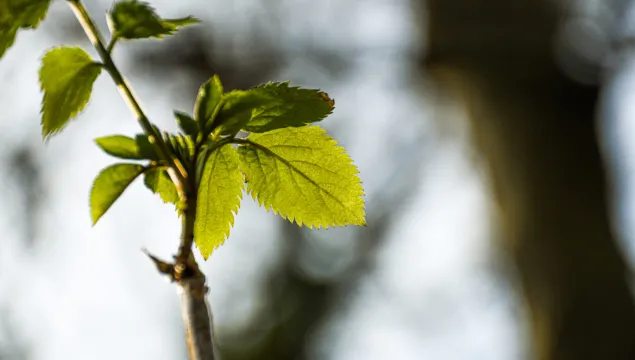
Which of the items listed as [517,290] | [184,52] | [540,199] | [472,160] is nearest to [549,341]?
[517,290]

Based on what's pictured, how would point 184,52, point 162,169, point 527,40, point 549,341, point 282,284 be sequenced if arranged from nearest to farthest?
point 162,169 < point 549,341 < point 527,40 < point 184,52 < point 282,284

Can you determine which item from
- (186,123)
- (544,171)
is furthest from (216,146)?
(544,171)

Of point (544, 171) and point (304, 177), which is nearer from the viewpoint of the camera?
point (304, 177)

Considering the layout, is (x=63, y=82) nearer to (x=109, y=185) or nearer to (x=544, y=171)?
(x=109, y=185)

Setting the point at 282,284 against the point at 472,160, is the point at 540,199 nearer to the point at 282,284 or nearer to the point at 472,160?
the point at 472,160

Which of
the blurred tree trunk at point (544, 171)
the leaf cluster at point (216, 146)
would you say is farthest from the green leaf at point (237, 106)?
the blurred tree trunk at point (544, 171)

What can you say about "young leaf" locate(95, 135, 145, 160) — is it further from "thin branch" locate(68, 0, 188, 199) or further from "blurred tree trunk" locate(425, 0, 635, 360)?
"blurred tree trunk" locate(425, 0, 635, 360)

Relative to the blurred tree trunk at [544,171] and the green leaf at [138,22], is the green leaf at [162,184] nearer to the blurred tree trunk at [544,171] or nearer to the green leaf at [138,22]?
the green leaf at [138,22]
